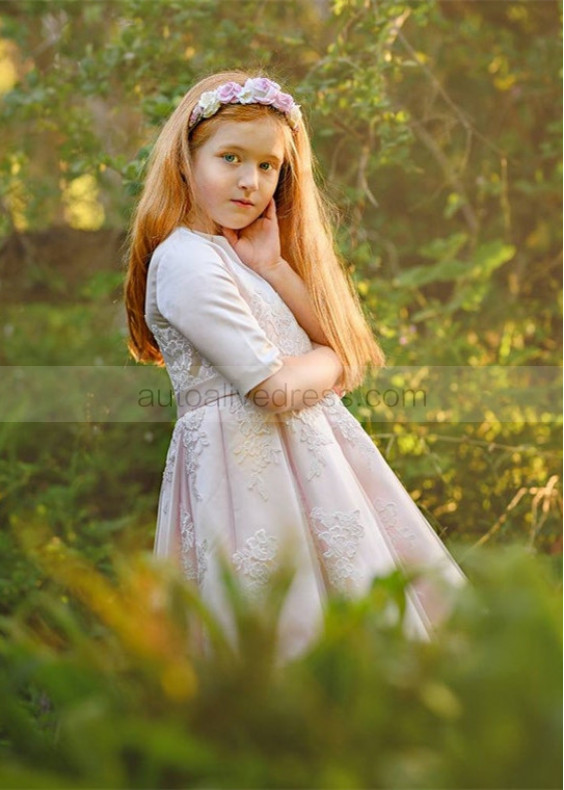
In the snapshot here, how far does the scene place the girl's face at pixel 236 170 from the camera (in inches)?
90.8

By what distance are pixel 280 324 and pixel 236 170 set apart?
34 cm

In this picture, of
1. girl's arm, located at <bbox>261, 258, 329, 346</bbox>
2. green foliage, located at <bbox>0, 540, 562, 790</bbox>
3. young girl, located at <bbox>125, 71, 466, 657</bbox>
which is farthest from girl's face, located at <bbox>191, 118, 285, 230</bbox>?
green foliage, located at <bbox>0, 540, 562, 790</bbox>

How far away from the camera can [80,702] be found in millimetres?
962

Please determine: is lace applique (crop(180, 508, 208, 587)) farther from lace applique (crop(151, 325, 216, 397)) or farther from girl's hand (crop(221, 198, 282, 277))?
girl's hand (crop(221, 198, 282, 277))

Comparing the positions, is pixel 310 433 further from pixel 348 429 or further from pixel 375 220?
pixel 375 220

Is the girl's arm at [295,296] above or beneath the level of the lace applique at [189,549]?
above

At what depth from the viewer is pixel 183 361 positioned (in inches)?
90.9

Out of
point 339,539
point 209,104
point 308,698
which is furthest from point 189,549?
point 308,698

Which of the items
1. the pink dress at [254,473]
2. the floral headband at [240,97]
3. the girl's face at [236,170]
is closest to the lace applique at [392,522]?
the pink dress at [254,473]

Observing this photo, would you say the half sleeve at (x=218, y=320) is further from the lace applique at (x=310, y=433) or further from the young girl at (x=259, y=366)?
the lace applique at (x=310, y=433)

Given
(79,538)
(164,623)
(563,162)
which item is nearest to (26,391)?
(79,538)

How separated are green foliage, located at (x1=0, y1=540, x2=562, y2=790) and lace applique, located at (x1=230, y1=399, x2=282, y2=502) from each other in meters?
1.09

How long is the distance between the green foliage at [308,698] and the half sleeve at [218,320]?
3.59 ft

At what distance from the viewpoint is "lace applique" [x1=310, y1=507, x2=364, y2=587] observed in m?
2.16
